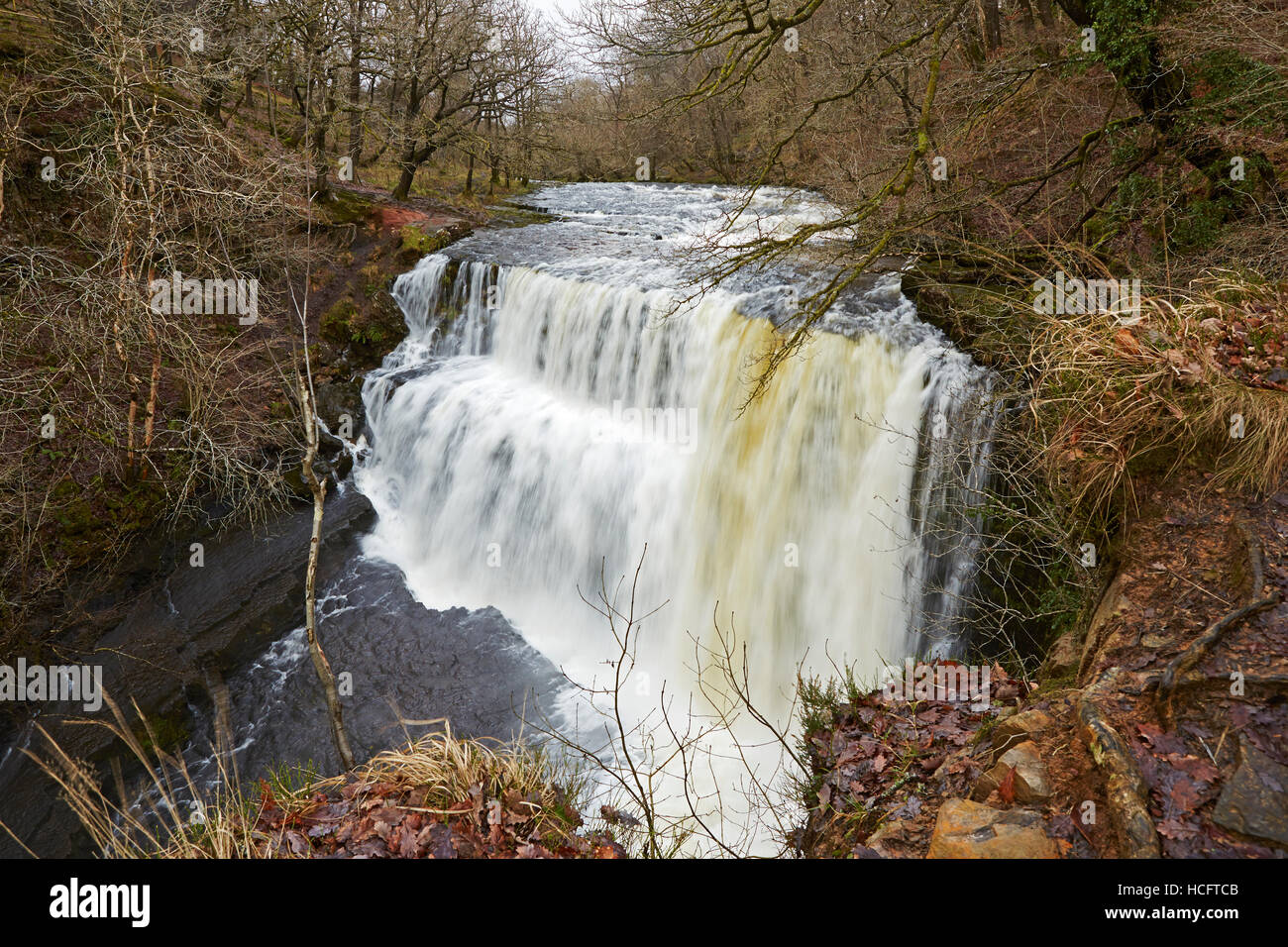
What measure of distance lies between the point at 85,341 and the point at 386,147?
10.1 metres

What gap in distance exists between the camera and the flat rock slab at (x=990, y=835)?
264 centimetres

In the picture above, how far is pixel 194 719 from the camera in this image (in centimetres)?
748

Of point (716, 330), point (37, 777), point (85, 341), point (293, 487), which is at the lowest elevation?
point (37, 777)

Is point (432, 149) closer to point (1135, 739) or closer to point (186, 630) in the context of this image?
point (186, 630)

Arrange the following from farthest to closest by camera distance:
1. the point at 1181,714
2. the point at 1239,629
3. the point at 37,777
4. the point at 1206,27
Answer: the point at 37,777 < the point at 1206,27 < the point at 1239,629 < the point at 1181,714

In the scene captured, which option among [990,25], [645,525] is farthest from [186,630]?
[990,25]

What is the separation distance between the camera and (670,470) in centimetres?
885

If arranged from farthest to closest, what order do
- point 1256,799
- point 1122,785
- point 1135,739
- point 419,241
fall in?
point 419,241
point 1135,739
point 1122,785
point 1256,799

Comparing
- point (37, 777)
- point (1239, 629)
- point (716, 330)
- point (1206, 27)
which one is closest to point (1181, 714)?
point (1239, 629)

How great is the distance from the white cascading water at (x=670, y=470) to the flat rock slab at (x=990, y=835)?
3307 mm

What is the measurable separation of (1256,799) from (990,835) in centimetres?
91

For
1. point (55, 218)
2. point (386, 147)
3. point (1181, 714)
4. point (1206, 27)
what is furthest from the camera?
point (386, 147)

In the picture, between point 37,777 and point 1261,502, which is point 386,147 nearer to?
point 37,777

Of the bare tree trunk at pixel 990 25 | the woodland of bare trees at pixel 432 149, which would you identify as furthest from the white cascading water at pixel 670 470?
the bare tree trunk at pixel 990 25
